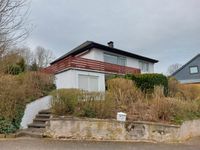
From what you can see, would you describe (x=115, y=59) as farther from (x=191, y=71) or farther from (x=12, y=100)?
(x=191, y=71)

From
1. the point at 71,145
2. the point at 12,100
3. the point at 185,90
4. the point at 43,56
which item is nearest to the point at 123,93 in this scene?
the point at 71,145

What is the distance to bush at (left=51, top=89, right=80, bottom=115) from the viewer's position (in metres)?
13.3

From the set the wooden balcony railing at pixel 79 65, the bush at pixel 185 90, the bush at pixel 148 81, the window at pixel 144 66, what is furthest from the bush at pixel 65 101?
the window at pixel 144 66

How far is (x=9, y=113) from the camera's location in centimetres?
1317

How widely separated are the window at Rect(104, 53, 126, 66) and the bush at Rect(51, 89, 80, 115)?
17201mm

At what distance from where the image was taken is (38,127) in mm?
14203

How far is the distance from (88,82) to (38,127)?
9130 mm

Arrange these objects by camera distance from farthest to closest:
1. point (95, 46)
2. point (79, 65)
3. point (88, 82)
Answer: point (95, 46), point (88, 82), point (79, 65)

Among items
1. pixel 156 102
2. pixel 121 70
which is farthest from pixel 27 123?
pixel 121 70

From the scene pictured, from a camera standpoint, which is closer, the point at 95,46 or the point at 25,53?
the point at 95,46

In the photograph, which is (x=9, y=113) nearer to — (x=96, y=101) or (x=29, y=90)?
(x=29, y=90)

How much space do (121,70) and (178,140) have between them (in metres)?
15.5

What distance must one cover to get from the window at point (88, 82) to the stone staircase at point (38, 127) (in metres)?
6.41

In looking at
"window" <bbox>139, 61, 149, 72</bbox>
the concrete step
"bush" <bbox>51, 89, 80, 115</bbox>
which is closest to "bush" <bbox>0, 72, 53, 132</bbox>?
the concrete step
